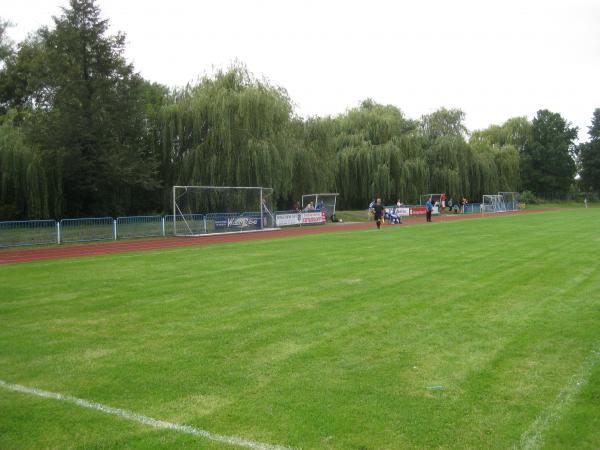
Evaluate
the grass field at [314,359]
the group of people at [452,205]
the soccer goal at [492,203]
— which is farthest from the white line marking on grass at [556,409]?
the soccer goal at [492,203]

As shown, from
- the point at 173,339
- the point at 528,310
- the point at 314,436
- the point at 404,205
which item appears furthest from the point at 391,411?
the point at 404,205

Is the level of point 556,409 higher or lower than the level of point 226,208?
lower

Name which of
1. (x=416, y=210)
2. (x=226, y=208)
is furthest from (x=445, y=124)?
(x=226, y=208)

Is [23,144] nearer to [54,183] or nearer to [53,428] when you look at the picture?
[54,183]

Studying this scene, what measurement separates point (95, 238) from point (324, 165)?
19121mm

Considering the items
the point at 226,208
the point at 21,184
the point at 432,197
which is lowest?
the point at 226,208

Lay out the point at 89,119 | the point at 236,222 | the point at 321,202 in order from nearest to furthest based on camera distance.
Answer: the point at 89,119
the point at 236,222
the point at 321,202

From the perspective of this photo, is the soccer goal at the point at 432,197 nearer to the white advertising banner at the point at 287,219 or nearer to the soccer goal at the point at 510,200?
the soccer goal at the point at 510,200

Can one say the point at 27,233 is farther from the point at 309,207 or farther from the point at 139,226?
the point at 309,207

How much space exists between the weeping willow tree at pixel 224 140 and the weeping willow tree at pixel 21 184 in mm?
7443

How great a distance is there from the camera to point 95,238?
2395 centimetres

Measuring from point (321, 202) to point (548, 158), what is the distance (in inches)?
2348

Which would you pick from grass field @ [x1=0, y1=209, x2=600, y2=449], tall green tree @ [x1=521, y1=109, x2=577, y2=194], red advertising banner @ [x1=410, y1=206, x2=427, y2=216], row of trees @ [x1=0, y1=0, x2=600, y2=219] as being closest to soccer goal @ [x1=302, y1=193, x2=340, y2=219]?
row of trees @ [x1=0, y1=0, x2=600, y2=219]

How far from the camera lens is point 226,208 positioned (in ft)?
104
